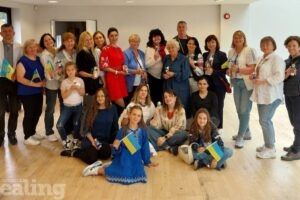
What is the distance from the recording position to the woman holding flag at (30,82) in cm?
421

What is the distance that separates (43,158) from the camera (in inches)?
159

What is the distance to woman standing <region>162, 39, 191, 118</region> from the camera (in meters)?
4.51

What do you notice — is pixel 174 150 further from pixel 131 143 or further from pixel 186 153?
pixel 131 143

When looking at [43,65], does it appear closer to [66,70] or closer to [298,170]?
[66,70]

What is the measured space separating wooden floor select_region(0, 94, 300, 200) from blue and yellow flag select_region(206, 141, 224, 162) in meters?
0.16

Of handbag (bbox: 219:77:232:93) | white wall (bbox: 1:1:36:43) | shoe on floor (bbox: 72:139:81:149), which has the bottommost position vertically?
shoe on floor (bbox: 72:139:81:149)

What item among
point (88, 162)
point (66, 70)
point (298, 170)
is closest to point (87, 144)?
point (88, 162)

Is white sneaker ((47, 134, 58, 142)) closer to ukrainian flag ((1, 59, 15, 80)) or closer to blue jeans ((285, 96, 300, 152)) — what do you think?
ukrainian flag ((1, 59, 15, 80))

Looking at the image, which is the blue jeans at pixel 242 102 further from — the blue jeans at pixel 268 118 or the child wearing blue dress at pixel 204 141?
the child wearing blue dress at pixel 204 141

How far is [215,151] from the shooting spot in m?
3.57

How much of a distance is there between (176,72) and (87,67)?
1098 millimetres

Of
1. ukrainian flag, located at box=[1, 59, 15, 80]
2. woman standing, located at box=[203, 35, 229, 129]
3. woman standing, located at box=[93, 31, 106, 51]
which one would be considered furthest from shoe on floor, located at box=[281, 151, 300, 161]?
ukrainian flag, located at box=[1, 59, 15, 80]

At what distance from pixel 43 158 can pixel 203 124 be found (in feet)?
5.89

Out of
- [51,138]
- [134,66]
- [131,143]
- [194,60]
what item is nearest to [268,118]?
[194,60]
